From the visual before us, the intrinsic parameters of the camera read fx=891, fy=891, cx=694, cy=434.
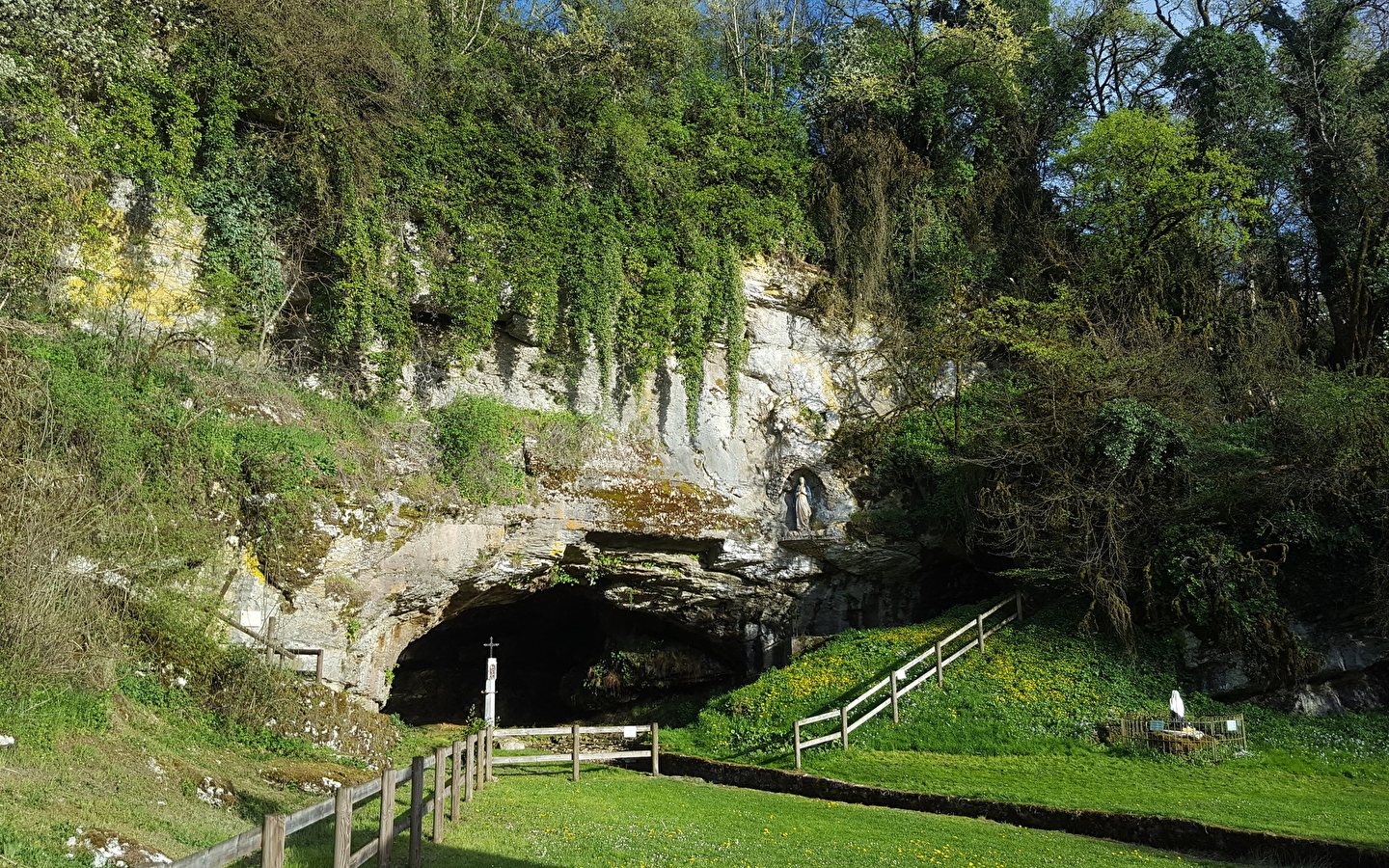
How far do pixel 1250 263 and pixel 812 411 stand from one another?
11.4 meters

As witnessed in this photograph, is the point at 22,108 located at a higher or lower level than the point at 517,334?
higher

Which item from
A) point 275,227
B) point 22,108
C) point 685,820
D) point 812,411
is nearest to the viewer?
point 685,820

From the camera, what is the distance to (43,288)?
1423cm

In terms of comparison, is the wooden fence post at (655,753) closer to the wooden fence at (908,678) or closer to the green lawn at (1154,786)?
the wooden fence at (908,678)

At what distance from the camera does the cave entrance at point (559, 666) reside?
21.7 meters

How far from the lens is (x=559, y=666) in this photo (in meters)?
24.9

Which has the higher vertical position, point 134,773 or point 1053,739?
point 134,773

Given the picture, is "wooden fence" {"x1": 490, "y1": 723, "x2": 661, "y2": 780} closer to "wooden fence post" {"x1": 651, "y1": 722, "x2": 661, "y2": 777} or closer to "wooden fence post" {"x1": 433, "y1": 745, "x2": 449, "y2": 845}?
"wooden fence post" {"x1": 651, "y1": 722, "x2": 661, "y2": 777}

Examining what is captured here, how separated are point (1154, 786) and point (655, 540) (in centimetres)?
993

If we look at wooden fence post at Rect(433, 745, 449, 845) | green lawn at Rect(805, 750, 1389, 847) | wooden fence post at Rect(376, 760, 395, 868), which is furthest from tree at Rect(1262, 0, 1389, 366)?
wooden fence post at Rect(376, 760, 395, 868)

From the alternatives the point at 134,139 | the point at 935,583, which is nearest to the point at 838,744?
the point at 935,583

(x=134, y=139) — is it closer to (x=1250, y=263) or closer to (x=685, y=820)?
(x=685, y=820)

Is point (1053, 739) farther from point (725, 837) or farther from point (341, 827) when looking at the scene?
point (341, 827)

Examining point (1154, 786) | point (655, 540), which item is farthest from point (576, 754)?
point (1154, 786)
